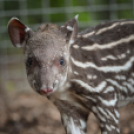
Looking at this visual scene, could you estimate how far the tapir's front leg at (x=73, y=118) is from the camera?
552 centimetres

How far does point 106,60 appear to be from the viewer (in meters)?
5.38

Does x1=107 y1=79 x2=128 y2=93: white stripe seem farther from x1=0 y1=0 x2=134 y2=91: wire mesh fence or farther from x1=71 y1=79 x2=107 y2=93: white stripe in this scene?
x1=0 y1=0 x2=134 y2=91: wire mesh fence

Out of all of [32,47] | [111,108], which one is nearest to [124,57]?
[111,108]

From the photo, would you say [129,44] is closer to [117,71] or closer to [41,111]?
[117,71]

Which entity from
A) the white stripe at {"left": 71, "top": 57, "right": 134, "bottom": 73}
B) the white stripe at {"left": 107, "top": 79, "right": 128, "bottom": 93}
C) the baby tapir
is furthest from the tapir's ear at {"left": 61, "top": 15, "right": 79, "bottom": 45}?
the white stripe at {"left": 107, "top": 79, "right": 128, "bottom": 93}

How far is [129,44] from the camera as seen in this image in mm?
5543

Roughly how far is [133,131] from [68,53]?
111 inches

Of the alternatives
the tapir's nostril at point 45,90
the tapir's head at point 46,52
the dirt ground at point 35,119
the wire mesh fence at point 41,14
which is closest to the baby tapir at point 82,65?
the tapir's head at point 46,52

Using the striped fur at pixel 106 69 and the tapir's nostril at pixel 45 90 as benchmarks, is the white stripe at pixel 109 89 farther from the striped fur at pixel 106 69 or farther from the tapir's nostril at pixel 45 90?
the tapir's nostril at pixel 45 90

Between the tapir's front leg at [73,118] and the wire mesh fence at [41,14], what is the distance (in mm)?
5066

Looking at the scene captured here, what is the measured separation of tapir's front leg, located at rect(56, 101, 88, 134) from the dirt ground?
76.1 inches

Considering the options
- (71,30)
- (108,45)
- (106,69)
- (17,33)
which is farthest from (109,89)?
(17,33)

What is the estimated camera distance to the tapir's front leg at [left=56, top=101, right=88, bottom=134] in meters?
5.52

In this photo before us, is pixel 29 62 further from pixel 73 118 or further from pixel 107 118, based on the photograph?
pixel 107 118
